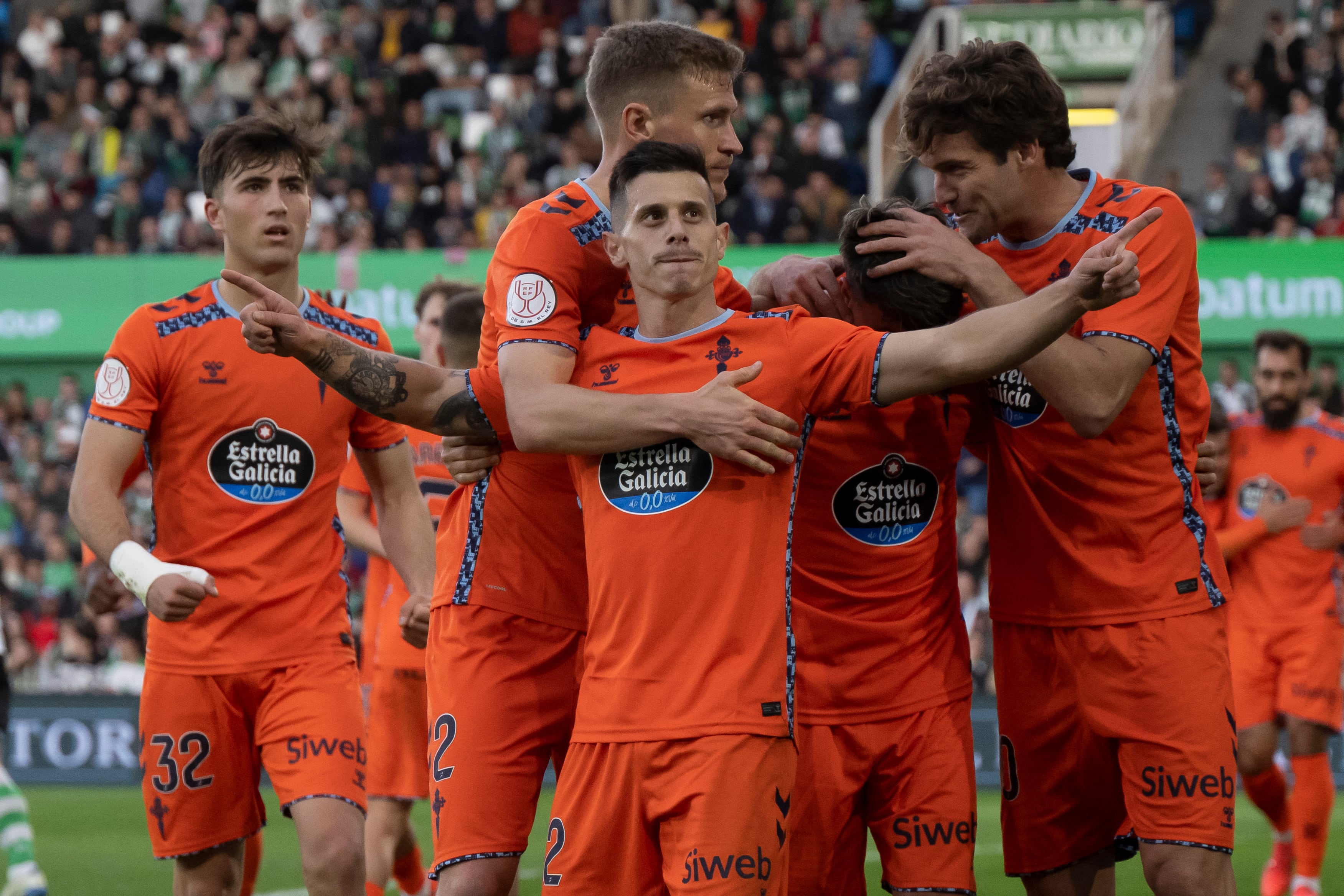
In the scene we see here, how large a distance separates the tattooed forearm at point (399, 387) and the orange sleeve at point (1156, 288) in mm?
1564

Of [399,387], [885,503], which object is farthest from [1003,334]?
[399,387]

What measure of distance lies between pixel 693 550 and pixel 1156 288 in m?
1.35

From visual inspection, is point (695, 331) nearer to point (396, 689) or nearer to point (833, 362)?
point (833, 362)

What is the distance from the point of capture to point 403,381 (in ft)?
13.2

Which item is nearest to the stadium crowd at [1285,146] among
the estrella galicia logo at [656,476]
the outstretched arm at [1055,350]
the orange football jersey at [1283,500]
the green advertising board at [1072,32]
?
the green advertising board at [1072,32]

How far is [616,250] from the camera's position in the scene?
3871 mm

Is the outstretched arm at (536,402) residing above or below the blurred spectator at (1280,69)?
below

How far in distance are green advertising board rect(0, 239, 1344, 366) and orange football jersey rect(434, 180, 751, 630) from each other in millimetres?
11434

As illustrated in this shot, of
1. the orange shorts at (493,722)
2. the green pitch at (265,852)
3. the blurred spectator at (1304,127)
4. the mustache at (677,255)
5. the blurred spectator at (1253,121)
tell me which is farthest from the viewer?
the blurred spectator at (1253,121)

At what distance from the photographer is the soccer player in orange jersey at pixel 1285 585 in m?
7.95

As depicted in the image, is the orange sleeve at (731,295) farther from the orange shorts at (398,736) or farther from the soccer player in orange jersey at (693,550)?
the orange shorts at (398,736)

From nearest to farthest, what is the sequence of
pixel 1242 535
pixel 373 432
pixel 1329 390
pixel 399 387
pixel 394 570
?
pixel 399 387
pixel 373 432
pixel 394 570
pixel 1242 535
pixel 1329 390

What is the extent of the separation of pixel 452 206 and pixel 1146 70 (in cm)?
801

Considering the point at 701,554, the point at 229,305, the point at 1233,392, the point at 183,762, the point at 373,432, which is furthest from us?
the point at 1233,392
